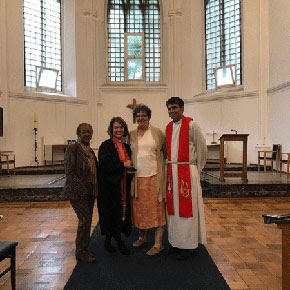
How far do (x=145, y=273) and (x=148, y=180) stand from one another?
876 millimetres

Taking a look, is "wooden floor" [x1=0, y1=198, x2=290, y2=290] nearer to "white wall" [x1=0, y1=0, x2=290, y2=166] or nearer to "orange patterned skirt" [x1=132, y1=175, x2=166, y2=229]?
"orange patterned skirt" [x1=132, y1=175, x2=166, y2=229]

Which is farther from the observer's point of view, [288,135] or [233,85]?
[233,85]

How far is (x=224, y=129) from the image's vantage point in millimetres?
10727

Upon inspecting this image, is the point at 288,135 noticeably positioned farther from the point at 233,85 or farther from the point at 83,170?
the point at 83,170

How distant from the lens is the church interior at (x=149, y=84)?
22.0 feet

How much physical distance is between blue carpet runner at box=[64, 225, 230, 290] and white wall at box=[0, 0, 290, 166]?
20.7 ft

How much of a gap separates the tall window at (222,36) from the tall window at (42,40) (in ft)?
17.4

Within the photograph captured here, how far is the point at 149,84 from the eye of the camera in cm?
1211

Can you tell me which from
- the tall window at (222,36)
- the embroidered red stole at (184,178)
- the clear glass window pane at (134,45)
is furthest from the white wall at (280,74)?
the embroidered red stole at (184,178)

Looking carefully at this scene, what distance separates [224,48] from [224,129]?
2853mm

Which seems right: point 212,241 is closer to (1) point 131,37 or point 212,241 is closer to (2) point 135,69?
(2) point 135,69

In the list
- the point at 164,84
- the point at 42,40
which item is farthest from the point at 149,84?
the point at 42,40

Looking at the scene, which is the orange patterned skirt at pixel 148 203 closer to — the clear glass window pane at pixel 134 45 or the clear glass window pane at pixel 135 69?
the clear glass window pane at pixel 135 69

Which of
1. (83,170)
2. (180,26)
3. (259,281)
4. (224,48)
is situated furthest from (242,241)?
(180,26)
